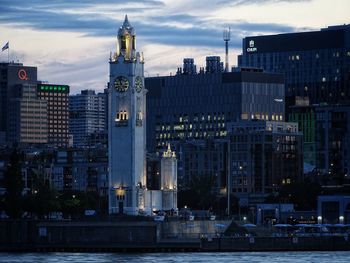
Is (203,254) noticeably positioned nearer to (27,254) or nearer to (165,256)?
(165,256)

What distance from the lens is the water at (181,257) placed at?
177 meters

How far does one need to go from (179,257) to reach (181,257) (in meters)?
0.27

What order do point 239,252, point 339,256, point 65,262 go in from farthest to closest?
point 239,252 < point 339,256 < point 65,262

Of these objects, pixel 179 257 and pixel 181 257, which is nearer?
pixel 181 257

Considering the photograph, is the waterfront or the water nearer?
the water

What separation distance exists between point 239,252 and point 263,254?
6.80 metres

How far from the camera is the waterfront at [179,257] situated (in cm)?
17738

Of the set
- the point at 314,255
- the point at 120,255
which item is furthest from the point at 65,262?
the point at 314,255

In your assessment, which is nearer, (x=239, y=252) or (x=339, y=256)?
(x=339, y=256)

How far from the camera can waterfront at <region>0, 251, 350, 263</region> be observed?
177375 mm

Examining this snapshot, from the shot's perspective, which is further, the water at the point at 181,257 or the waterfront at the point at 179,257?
the waterfront at the point at 179,257

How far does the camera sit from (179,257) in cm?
18500

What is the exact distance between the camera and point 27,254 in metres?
196

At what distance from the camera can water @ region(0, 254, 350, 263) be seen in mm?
176875
